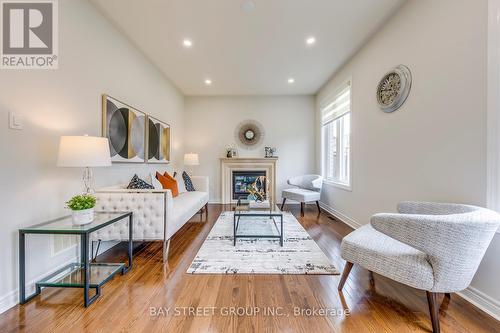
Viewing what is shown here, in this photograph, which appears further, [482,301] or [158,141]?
[158,141]

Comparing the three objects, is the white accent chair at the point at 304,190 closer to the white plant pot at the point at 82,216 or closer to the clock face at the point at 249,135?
the clock face at the point at 249,135

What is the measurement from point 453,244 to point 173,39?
11.7 feet

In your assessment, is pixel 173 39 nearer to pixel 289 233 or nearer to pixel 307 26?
pixel 307 26

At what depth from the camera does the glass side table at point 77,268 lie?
1.60 m

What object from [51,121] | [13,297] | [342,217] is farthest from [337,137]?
[13,297]

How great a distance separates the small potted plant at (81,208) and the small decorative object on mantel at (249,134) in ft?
12.9

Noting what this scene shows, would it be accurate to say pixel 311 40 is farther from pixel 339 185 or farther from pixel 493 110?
pixel 339 185

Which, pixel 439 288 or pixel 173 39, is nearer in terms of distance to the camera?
pixel 439 288

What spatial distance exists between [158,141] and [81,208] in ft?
7.71

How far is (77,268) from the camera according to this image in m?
2.05

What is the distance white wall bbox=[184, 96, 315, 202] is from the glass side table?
3542 millimetres

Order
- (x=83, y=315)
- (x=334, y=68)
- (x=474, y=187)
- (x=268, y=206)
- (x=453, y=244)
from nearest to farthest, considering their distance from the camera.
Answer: (x=453, y=244), (x=83, y=315), (x=474, y=187), (x=268, y=206), (x=334, y=68)

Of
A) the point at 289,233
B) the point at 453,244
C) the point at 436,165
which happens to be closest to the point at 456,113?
the point at 436,165

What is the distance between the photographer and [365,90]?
10.2ft
